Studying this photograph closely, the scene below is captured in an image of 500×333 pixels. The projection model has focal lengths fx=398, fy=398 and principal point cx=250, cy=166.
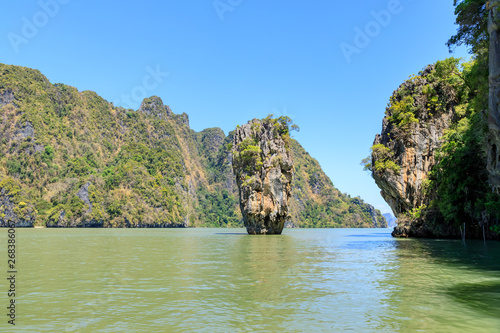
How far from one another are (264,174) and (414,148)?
21515 millimetres

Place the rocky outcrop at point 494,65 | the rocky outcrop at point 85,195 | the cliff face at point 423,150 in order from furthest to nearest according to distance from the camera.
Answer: the rocky outcrop at point 85,195
the cliff face at point 423,150
the rocky outcrop at point 494,65

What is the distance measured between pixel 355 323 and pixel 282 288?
4.71 m

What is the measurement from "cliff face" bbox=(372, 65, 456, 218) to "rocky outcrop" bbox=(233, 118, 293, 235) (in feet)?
48.1

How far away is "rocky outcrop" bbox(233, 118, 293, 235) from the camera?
197 ft

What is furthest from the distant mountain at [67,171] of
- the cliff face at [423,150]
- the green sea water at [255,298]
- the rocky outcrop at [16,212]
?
the green sea water at [255,298]

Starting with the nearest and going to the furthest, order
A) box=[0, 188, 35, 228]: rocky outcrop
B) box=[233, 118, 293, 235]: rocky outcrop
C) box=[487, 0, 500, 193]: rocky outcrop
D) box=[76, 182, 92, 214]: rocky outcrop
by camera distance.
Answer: box=[487, 0, 500, 193]: rocky outcrop, box=[233, 118, 293, 235]: rocky outcrop, box=[0, 188, 35, 228]: rocky outcrop, box=[76, 182, 92, 214]: rocky outcrop

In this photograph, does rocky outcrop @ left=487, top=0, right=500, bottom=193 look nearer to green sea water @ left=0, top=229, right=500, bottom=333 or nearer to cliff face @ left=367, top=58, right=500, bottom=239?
green sea water @ left=0, top=229, right=500, bottom=333

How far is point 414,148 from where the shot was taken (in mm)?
50656

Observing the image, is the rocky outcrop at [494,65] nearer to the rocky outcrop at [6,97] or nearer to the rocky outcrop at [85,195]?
the rocky outcrop at [85,195]

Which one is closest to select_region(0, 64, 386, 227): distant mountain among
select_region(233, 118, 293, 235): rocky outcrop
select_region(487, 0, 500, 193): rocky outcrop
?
select_region(233, 118, 293, 235): rocky outcrop

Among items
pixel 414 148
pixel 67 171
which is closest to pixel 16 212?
pixel 67 171

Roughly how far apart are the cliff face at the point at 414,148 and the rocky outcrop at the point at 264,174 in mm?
14646

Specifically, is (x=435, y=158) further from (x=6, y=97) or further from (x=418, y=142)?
(x=6, y=97)

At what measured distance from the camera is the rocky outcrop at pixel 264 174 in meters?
60.1
